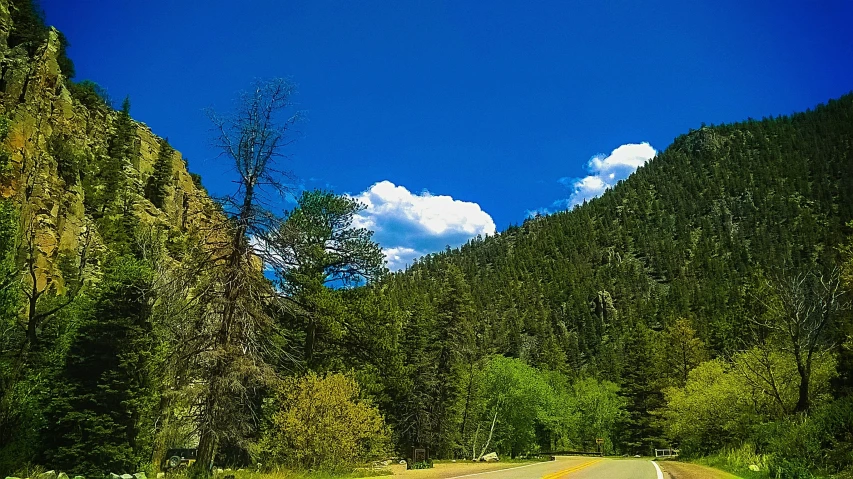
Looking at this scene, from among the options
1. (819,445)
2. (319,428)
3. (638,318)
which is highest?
(638,318)

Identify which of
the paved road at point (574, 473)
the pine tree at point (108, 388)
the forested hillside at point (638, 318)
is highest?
the forested hillside at point (638, 318)

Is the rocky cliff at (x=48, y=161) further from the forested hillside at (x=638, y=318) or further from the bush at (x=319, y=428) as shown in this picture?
the forested hillside at (x=638, y=318)

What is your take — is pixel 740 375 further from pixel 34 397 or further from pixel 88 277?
pixel 88 277

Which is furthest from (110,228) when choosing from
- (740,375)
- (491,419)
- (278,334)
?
(740,375)

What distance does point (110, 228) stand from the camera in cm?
5566

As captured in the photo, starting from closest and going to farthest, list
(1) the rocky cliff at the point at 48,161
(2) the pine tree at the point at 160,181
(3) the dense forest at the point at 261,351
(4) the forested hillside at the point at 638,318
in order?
(3) the dense forest at the point at 261,351
(1) the rocky cliff at the point at 48,161
(4) the forested hillside at the point at 638,318
(2) the pine tree at the point at 160,181

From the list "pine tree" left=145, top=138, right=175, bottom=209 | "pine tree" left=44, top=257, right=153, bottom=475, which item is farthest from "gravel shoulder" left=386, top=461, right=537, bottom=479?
"pine tree" left=145, top=138, right=175, bottom=209

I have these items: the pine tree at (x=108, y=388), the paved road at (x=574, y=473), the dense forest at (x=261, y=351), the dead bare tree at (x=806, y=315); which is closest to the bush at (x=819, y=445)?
the dense forest at (x=261, y=351)

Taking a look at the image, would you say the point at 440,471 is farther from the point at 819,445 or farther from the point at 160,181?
→ the point at 160,181

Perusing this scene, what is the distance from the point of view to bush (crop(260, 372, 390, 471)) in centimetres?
1917

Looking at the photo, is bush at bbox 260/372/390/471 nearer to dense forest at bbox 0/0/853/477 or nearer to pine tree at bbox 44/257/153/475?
dense forest at bbox 0/0/853/477

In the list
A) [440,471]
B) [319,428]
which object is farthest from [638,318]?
[319,428]

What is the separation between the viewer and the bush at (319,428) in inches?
755

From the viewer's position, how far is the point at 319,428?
764 inches
